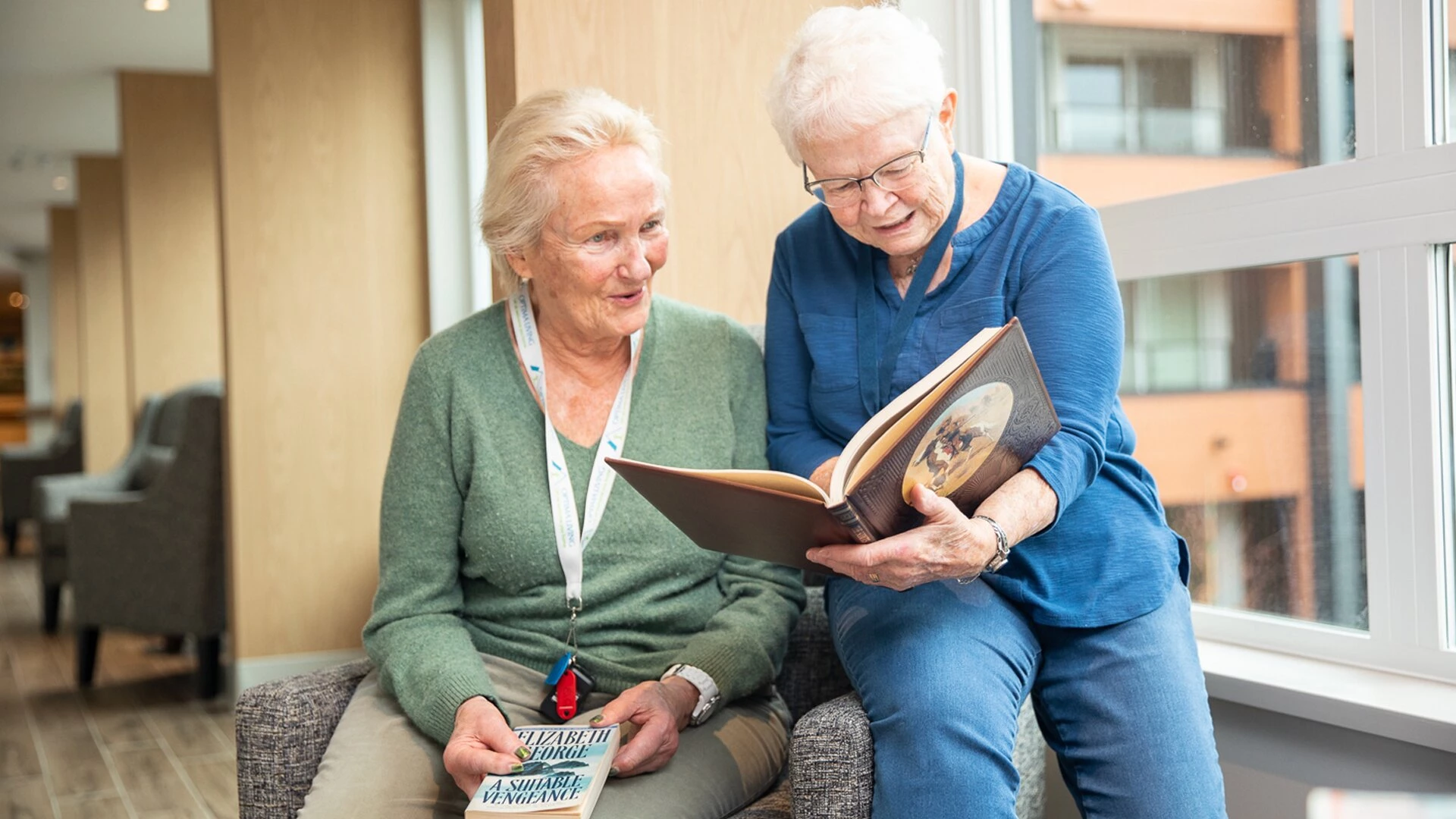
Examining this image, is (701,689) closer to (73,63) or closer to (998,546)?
(998,546)

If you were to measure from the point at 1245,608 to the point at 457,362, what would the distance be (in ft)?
4.34

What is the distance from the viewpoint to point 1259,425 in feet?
6.55

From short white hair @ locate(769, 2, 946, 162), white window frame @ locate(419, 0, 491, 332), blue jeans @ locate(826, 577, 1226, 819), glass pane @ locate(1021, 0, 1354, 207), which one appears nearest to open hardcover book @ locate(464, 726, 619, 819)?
blue jeans @ locate(826, 577, 1226, 819)

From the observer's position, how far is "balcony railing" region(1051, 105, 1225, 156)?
2135 mm

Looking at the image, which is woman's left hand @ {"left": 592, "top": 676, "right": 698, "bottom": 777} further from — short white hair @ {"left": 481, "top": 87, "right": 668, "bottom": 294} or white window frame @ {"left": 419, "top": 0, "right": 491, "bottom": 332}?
white window frame @ {"left": 419, "top": 0, "right": 491, "bottom": 332}

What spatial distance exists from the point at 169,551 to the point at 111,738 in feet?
2.25

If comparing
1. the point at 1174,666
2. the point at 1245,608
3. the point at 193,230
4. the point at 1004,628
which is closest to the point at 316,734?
the point at 1004,628

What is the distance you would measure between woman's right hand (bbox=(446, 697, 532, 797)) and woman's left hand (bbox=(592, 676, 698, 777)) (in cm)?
11

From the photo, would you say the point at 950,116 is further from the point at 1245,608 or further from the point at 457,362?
the point at 1245,608

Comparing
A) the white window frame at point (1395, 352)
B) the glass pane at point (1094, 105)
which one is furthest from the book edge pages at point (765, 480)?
the glass pane at point (1094, 105)

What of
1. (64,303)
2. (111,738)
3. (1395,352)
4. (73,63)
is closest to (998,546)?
(1395,352)

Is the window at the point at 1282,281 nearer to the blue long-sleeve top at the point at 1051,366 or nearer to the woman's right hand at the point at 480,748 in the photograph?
the blue long-sleeve top at the point at 1051,366

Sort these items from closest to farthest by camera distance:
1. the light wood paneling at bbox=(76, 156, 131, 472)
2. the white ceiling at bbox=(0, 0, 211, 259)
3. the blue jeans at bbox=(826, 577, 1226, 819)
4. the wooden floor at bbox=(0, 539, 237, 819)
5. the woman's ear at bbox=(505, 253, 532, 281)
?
the blue jeans at bbox=(826, 577, 1226, 819), the woman's ear at bbox=(505, 253, 532, 281), the wooden floor at bbox=(0, 539, 237, 819), the white ceiling at bbox=(0, 0, 211, 259), the light wood paneling at bbox=(76, 156, 131, 472)

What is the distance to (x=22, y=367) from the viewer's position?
2381 cm
